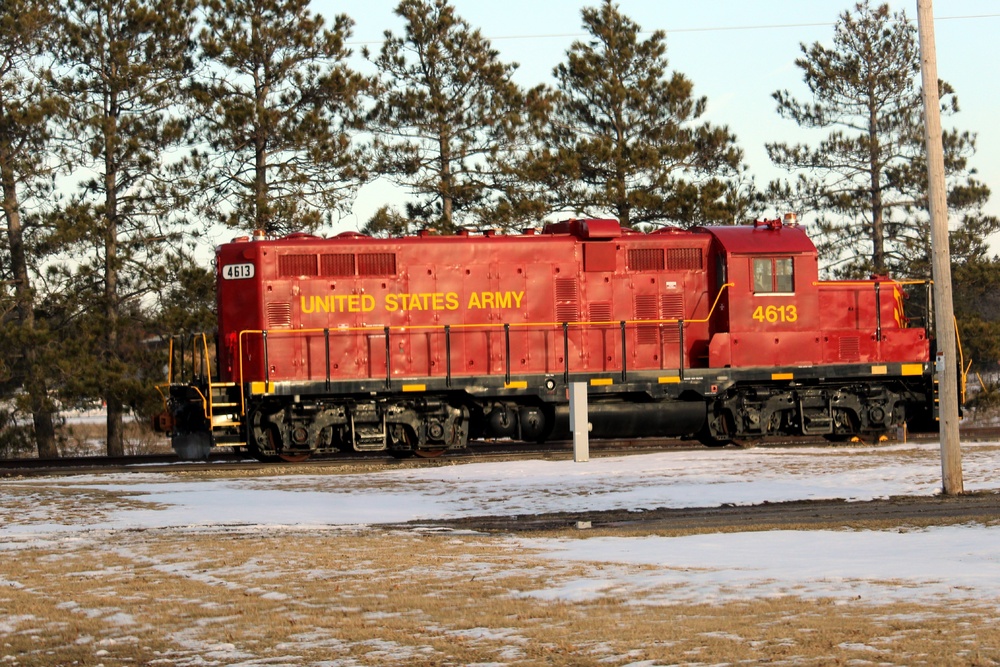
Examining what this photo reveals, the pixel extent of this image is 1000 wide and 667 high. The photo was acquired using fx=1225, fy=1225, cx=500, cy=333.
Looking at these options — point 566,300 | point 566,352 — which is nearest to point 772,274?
point 566,300

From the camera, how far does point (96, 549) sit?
37.8 feet

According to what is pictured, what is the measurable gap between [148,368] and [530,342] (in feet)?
37.7

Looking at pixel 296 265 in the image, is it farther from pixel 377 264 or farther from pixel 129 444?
pixel 129 444

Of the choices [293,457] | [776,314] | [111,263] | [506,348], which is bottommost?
[293,457]

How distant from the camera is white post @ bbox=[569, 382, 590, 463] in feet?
65.6

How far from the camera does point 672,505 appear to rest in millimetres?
14344

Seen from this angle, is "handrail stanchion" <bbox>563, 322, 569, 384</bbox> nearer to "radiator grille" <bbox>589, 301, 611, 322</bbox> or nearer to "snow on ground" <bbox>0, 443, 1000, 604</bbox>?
"radiator grille" <bbox>589, 301, 611, 322</bbox>

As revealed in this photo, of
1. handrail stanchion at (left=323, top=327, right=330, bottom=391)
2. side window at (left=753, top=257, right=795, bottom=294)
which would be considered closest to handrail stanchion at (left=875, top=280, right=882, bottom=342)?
side window at (left=753, top=257, right=795, bottom=294)

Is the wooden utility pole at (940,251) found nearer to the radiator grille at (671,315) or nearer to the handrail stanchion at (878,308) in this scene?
the radiator grille at (671,315)

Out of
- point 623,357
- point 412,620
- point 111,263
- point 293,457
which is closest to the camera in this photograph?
point 412,620

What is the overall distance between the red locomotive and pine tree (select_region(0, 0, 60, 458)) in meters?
7.80

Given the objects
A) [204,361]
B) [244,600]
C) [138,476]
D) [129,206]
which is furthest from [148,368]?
[244,600]

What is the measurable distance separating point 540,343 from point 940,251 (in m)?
8.42

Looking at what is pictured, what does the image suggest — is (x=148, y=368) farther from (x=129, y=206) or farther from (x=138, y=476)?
(x=138, y=476)
